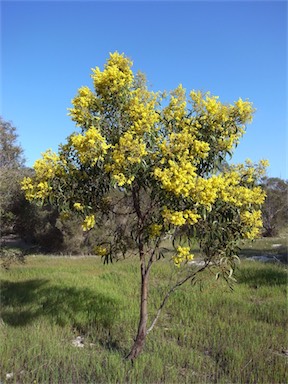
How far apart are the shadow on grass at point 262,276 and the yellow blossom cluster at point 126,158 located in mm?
7351

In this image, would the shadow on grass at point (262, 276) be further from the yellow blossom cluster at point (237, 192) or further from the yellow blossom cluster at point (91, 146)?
the yellow blossom cluster at point (91, 146)

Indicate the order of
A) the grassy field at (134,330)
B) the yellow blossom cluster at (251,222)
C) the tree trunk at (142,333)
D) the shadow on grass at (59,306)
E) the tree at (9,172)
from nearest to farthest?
the grassy field at (134,330) < the yellow blossom cluster at (251,222) < the tree trunk at (142,333) < the shadow on grass at (59,306) < the tree at (9,172)

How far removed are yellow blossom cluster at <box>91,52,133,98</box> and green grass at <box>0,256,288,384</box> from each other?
3.50m

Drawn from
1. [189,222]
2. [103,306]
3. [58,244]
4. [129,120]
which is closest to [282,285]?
[103,306]

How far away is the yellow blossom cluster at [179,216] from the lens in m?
4.67

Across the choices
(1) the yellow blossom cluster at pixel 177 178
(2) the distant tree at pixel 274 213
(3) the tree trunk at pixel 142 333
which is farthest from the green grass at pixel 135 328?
(2) the distant tree at pixel 274 213

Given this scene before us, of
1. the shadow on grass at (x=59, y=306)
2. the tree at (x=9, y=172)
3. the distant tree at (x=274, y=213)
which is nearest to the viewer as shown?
the shadow on grass at (x=59, y=306)

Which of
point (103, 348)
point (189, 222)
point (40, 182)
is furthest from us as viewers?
point (103, 348)

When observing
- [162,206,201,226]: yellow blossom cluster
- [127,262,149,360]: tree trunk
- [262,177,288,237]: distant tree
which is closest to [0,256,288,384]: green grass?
[127,262,149,360]: tree trunk

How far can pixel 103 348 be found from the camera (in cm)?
654

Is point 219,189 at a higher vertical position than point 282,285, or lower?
higher

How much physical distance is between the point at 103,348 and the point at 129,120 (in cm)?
401

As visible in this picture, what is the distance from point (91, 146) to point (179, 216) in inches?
56.9

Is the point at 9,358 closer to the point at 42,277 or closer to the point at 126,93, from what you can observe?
the point at 126,93
